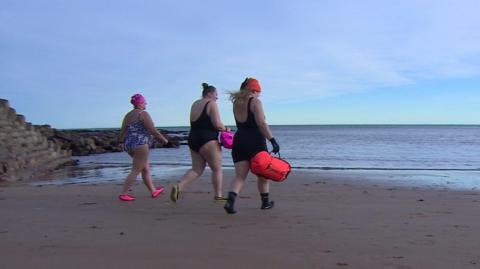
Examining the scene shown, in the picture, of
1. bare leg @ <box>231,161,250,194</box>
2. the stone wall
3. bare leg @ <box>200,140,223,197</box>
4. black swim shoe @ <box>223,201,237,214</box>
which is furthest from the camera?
the stone wall

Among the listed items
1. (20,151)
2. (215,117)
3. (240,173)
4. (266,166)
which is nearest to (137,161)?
(215,117)

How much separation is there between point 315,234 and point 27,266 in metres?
2.48

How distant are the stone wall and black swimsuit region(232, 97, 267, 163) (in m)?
6.82

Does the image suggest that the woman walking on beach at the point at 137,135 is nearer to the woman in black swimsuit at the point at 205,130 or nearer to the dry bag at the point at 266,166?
the woman in black swimsuit at the point at 205,130

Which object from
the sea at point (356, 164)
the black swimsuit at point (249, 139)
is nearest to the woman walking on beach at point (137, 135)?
the black swimsuit at point (249, 139)

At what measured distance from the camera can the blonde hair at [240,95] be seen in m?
5.96

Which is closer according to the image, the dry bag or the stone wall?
the dry bag

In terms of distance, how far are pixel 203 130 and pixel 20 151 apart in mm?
7825

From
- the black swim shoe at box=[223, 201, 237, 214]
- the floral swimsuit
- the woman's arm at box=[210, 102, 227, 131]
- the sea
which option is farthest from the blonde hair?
the sea

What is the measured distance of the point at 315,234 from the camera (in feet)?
15.4

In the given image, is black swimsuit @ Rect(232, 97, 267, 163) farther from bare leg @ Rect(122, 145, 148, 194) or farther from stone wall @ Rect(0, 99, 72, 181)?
stone wall @ Rect(0, 99, 72, 181)

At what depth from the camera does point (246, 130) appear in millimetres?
5980

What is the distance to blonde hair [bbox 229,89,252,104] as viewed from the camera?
5965 millimetres

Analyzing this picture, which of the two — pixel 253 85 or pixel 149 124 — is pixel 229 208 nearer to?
pixel 253 85
